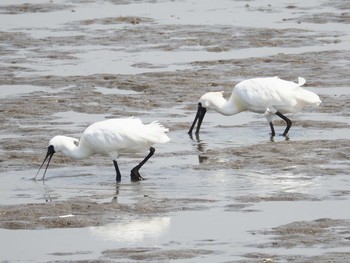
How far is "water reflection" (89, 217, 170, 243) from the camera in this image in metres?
13.3

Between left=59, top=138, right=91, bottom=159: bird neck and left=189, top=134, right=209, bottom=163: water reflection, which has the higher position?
left=59, top=138, right=91, bottom=159: bird neck

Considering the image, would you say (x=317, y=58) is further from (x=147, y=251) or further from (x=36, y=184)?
(x=147, y=251)

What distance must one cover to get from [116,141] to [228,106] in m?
3.95

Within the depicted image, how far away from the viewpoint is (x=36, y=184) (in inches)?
653

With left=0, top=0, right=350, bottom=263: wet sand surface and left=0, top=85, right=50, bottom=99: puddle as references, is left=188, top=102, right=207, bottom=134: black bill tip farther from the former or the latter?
left=0, top=85, right=50, bottom=99: puddle

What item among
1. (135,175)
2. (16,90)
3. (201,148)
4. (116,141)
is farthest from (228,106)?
(16,90)

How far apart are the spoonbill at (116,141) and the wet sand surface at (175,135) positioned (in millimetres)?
310

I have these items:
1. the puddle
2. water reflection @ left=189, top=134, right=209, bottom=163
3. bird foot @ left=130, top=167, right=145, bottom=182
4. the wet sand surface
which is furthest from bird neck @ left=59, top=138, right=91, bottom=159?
the puddle

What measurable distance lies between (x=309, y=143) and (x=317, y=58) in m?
7.23

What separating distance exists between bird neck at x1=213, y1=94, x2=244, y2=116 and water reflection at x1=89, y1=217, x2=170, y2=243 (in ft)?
20.1

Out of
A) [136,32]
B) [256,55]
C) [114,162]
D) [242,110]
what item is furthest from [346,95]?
[136,32]

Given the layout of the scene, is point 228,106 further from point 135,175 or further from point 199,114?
Answer: point 135,175

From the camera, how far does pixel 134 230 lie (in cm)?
1370

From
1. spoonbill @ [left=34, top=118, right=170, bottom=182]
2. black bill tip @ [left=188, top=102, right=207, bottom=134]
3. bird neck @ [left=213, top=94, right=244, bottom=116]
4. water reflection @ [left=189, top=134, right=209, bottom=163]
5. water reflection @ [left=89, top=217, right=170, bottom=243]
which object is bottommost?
water reflection @ [left=189, top=134, right=209, bottom=163]
